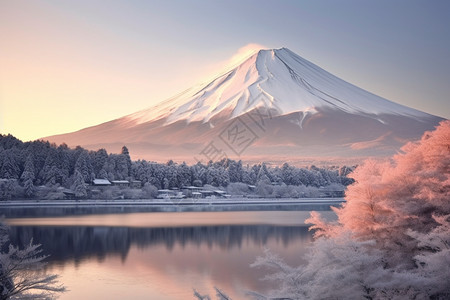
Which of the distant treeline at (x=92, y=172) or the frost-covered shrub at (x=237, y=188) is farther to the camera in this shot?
the frost-covered shrub at (x=237, y=188)

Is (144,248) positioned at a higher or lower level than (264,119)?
lower

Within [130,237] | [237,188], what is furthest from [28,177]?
[130,237]

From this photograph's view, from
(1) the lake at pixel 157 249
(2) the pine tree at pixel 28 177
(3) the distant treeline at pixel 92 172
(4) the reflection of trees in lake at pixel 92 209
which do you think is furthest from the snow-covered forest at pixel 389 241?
(3) the distant treeline at pixel 92 172

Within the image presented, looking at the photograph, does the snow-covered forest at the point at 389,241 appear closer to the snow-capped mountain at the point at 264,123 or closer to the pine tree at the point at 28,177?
the pine tree at the point at 28,177

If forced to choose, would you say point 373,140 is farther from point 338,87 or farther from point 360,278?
point 360,278

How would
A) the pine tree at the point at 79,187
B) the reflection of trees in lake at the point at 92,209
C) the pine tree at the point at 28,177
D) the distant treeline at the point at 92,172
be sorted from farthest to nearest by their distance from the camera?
the distant treeline at the point at 92,172 < the pine tree at the point at 79,187 < the pine tree at the point at 28,177 < the reflection of trees in lake at the point at 92,209

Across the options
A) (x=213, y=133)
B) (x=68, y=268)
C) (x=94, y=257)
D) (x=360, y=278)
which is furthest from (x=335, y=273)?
(x=213, y=133)

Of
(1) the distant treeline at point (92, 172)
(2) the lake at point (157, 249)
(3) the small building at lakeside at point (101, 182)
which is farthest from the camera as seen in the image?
(3) the small building at lakeside at point (101, 182)
